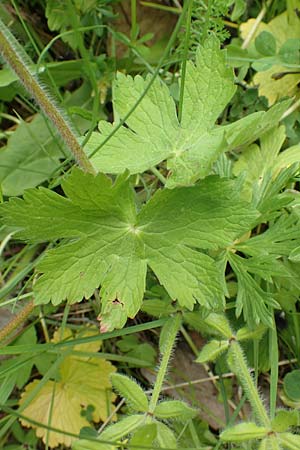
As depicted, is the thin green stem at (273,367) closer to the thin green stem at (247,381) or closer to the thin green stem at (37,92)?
the thin green stem at (247,381)

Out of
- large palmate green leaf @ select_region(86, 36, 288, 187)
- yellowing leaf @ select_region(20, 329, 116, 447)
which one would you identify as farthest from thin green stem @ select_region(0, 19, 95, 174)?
yellowing leaf @ select_region(20, 329, 116, 447)

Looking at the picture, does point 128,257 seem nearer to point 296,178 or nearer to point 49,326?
point 296,178

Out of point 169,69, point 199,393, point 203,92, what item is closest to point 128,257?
point 203,92

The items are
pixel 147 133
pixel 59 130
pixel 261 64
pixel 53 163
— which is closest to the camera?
pixel 59 130

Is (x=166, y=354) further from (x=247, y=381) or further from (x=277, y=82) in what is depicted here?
(x=277, y=82)

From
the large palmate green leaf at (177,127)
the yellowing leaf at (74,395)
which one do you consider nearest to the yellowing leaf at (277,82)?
the large palmate green leaf at (177,127)

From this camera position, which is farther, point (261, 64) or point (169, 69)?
point (169, 69)
